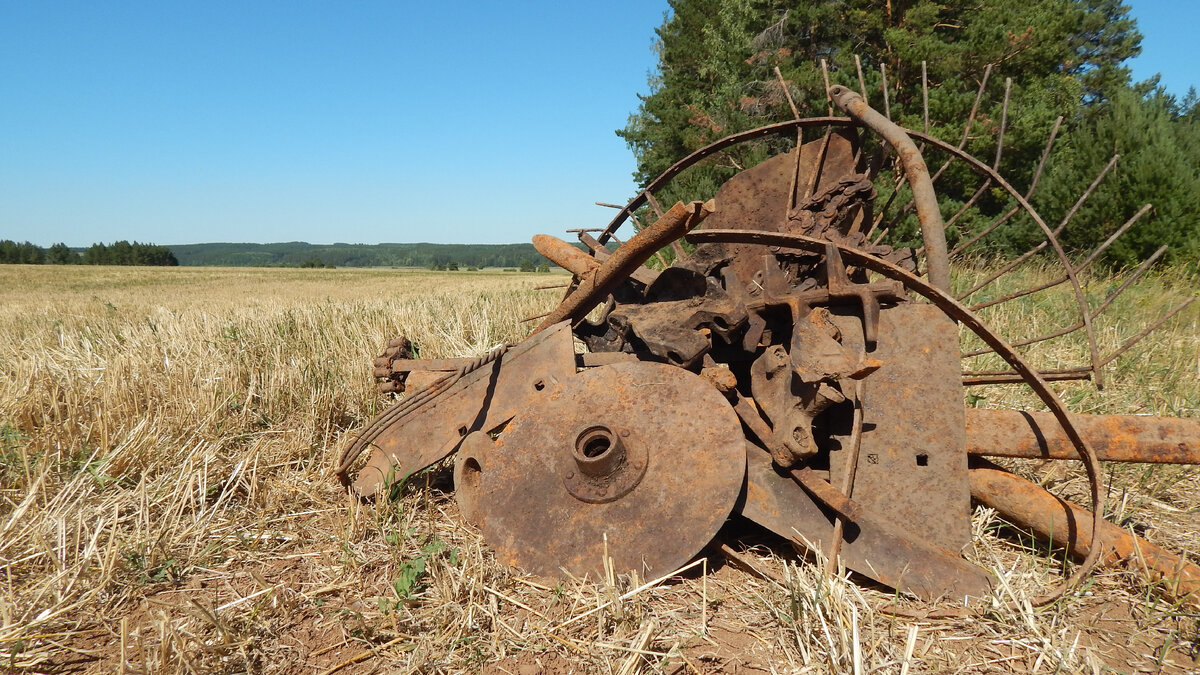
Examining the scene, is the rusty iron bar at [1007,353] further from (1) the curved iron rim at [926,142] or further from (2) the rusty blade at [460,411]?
(2) the rusty blade at [460,411]

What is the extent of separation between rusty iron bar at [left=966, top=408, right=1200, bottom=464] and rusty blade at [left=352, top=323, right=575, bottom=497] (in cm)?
176

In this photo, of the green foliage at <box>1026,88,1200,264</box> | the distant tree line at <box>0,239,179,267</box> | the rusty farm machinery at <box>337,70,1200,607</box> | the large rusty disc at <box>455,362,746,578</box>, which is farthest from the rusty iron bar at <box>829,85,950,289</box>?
the distant tree line at <box>0,239,179,267</box>

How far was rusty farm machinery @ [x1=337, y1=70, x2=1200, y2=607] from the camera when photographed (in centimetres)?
217

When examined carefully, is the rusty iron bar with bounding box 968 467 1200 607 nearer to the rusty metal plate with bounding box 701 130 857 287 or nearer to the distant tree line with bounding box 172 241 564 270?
the rusty metal plate with bounding box 701 130 857 287

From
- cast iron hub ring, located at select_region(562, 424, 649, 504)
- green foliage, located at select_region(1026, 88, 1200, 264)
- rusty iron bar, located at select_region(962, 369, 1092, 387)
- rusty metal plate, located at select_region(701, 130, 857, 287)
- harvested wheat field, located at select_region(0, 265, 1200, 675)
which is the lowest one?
harvested wheat field, located at select_region(0, 265, 1200, 675)

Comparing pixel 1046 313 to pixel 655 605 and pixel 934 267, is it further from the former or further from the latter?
pixel 655 605

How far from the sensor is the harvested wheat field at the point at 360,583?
6.17 feet

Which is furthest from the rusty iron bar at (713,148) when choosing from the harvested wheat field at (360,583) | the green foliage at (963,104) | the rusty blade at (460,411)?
the green foliage at (963,104)

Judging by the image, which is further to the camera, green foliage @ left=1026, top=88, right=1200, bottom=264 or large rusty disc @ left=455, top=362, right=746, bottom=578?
green foliage @ left=1026, top=88, right=1200, bottom=264

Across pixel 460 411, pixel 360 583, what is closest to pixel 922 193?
pixel 460 411

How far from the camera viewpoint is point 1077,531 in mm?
2234

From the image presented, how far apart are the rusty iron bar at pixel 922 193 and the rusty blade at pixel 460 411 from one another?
1.67 m

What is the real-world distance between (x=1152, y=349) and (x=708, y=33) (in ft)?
64.1

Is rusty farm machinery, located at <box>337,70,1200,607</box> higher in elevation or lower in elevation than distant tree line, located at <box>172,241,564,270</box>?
lower
